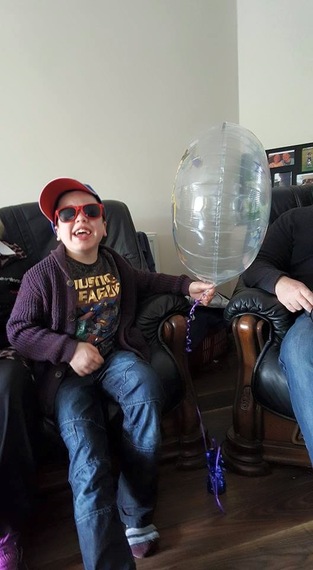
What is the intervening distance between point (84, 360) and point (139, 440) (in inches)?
10.3

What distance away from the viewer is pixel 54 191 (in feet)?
3.79

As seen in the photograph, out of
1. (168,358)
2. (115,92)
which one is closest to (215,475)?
(168,358)

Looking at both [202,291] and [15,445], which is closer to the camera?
[15,445]

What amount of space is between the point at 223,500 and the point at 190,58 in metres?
2.24

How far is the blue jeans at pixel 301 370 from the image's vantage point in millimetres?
1007

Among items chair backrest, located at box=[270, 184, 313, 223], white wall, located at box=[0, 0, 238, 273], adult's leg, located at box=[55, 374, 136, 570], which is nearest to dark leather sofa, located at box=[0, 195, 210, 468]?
adult's leg, located at box=[55, 374, 136, 570]

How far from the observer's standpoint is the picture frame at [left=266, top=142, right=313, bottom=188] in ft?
7.04

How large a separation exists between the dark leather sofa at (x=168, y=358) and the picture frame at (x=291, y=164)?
124cm

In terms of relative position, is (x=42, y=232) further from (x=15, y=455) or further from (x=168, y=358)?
(x=15, y=455)

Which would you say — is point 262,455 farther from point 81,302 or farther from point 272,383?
point 81,302

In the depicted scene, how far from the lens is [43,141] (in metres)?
1.97

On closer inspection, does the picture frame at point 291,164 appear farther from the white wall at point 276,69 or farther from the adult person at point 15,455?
the adult person at point 15,455

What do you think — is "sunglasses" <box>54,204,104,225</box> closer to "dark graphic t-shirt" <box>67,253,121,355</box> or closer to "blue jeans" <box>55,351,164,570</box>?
"dark graphic t-shirt" <box>67,253,121,355</box>

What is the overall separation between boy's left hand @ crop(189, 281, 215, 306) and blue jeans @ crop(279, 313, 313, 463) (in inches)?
10.3
